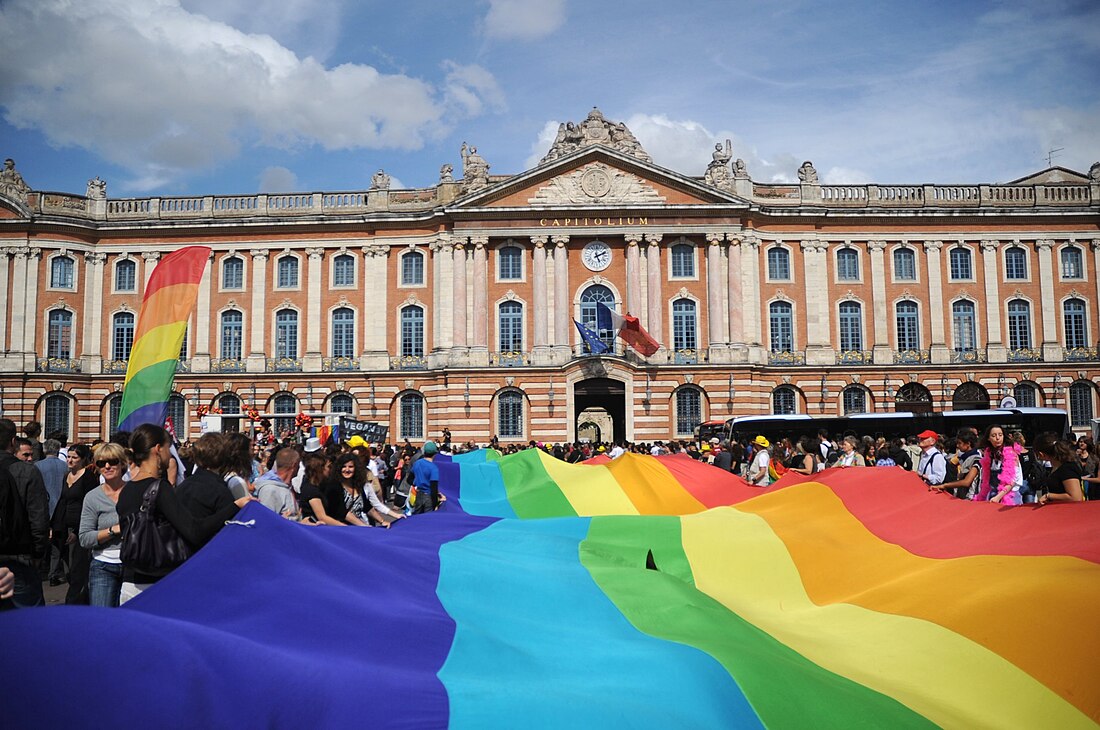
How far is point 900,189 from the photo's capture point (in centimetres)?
4397

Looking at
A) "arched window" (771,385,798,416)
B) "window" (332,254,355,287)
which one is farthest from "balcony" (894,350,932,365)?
"window" (332,254,355,287)

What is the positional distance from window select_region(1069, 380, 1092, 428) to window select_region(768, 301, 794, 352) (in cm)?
1411

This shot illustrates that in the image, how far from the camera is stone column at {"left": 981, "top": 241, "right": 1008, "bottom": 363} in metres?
43.1

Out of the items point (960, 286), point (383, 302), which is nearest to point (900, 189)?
point (960, 286)

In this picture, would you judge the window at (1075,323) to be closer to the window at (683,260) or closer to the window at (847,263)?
the window at (847,263)

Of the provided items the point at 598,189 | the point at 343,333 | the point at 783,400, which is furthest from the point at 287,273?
the point at 783,400

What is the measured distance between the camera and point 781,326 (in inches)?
1705

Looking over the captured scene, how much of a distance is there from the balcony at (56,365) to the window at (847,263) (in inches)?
1543

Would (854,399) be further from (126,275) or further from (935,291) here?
(126,275)

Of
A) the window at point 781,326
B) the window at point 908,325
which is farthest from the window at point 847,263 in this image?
the window at point 781,326

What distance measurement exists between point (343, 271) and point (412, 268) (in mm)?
3665

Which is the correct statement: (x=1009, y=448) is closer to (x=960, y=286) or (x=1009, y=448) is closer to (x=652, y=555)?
(x=652, y=555)

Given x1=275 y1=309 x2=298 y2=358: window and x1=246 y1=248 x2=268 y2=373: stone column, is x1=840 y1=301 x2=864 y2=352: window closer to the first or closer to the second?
x1=275 y1=309 x2=298 y2=358: window

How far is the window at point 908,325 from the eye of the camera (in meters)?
43.5
